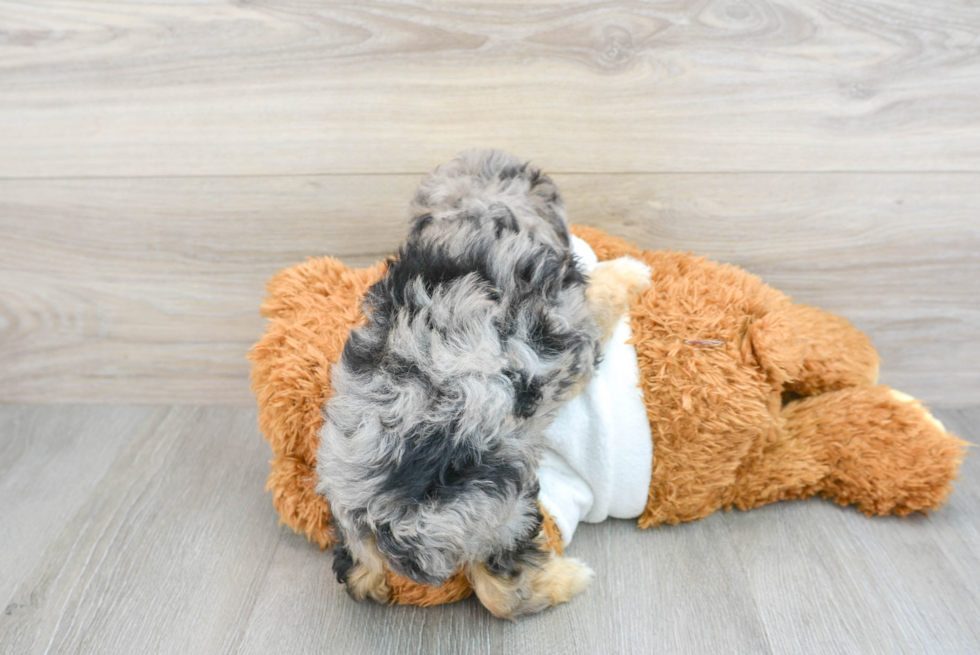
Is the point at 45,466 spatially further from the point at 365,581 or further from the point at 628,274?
the point at 628,274

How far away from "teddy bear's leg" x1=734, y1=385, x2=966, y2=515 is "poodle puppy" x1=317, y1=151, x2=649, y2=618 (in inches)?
14.0

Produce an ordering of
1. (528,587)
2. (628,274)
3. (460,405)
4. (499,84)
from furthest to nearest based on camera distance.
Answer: (499,84), (628,274), (528,587), (460,405)

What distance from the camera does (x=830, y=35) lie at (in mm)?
1044

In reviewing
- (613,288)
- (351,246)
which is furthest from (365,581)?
(351,246)

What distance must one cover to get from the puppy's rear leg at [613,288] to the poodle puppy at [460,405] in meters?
0.02

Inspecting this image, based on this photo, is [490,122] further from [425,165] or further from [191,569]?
[191,569]

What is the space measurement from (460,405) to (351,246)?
0.58 meters

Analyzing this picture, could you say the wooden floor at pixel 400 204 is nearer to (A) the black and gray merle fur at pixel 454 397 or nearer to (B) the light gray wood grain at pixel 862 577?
(B) the light gray wood grain at pixel 862 577

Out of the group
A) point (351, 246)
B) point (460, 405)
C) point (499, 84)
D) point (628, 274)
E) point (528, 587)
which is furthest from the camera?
point (351, 246)

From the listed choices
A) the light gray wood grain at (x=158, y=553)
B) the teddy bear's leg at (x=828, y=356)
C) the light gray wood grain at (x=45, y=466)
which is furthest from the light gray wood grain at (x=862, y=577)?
the light gray wood grain at (x=45, y=466)

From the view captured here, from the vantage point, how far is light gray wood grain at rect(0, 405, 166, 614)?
3.34 feet

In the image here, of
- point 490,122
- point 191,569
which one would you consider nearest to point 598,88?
point 490,122

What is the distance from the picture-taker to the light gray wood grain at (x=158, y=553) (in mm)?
867

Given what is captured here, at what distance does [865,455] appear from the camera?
3.22 ft
